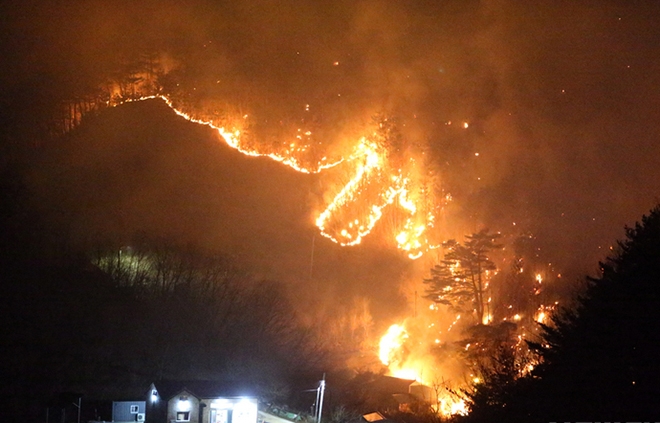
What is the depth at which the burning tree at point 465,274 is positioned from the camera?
45438mm

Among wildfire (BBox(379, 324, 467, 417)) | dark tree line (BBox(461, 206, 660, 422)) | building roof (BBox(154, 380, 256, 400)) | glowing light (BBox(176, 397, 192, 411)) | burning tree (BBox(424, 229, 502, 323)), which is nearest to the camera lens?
dark tree line (BBox(461, 206, 660, 422))

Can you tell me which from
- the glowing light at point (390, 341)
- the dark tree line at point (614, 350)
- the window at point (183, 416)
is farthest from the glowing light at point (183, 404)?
the glowing light at point (390, 341)

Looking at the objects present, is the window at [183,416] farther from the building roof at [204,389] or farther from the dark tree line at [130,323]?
the dark tree line at [130,323]

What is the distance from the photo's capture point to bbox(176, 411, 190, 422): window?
32250 mm

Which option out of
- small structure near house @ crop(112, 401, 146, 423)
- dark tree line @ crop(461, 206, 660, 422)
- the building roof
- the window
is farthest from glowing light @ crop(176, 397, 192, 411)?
dark tree line @ crop(461, 206, 660, 422)

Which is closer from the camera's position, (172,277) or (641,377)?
(641,377)

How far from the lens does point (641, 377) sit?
38.2ft

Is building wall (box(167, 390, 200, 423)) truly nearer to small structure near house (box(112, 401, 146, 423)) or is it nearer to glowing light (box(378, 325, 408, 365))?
small structure near house (box(112, 401, 146, 423))

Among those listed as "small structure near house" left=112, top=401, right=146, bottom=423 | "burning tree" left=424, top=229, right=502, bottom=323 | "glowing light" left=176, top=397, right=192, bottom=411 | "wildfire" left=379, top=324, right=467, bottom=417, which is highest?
"burning tree" left=424, top=229, right=502, bottom=323

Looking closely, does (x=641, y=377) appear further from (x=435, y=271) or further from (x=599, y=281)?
(x=435, y=271)

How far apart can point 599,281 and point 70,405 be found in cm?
2943

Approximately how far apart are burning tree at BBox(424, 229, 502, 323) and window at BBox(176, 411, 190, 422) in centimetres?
2173

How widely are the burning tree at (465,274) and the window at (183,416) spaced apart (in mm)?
21734

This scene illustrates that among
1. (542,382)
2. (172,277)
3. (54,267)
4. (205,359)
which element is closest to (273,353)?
(205,359)
